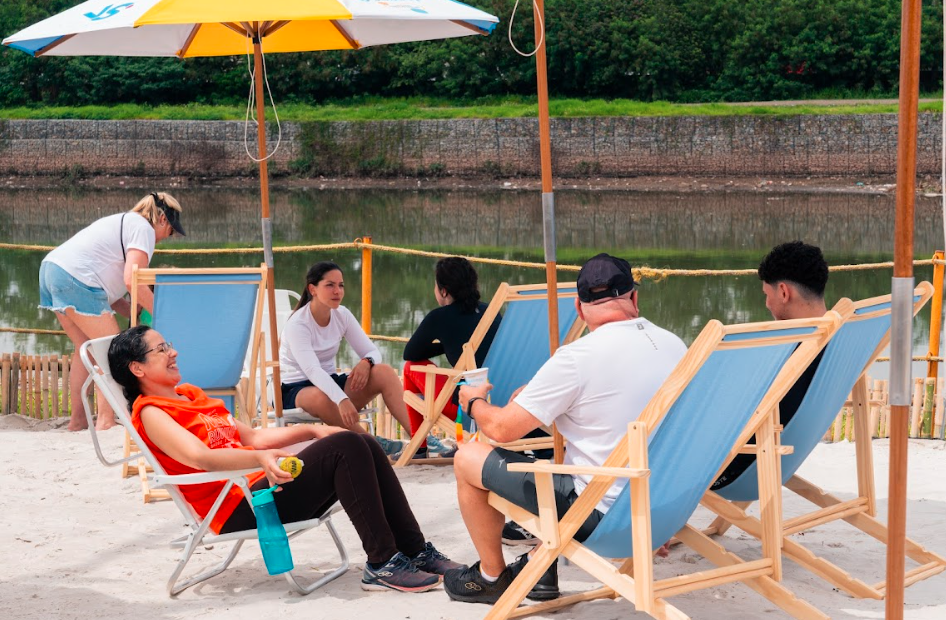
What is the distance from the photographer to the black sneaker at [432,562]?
3.58 metres

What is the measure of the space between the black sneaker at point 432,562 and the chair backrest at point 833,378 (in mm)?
816

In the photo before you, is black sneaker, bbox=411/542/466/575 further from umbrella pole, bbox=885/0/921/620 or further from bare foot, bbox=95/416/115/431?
bare foot, bbox=95/416/115/431

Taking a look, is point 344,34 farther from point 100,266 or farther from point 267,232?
point 100,266

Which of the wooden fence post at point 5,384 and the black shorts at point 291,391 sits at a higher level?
the black shorts at point 291,391

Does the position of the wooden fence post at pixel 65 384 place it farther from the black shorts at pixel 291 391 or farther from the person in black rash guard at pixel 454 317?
the person in black rash guard at pixel 454 317

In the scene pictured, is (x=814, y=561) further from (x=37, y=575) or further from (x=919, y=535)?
(x=37, y=575)

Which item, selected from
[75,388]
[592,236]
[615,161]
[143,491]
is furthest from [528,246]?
[143,491]

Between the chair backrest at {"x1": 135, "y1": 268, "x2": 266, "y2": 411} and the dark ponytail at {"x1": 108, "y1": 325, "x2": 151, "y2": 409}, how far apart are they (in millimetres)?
1278

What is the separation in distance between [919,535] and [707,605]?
105 cm

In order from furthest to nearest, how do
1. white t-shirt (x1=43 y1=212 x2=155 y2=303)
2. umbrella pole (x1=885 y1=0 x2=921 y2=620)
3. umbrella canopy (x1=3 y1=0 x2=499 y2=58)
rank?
white t-shirt (x1=43 y1=212 x2=155 y2=303) < umbrella canopy (x1=3 y1=0 x2=499 y2=58) < umbrella pole (x1=885 y1=0 x2=921 y2=620)

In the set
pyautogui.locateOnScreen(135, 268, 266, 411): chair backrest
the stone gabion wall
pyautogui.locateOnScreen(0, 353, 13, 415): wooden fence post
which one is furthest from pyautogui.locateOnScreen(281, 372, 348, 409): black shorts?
the stone gabion wall

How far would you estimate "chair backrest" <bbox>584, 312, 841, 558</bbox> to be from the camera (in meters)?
2.87

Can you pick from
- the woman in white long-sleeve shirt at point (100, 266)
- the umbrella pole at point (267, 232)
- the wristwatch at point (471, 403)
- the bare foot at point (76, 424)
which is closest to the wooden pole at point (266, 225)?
the umbrella pole at point (267, 232)

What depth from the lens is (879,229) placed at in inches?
854
